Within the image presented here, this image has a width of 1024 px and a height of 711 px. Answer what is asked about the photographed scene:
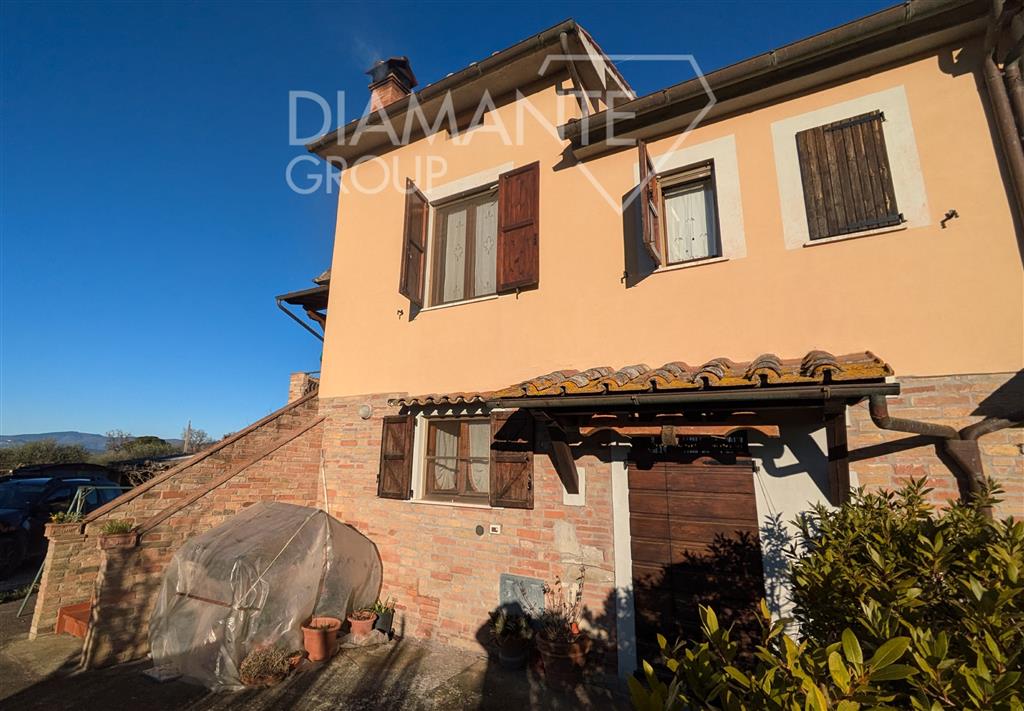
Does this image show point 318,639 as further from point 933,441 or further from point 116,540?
point 933,441

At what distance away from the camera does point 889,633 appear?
1.66 metres

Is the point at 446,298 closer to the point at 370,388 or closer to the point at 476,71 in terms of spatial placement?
the point at 370,388

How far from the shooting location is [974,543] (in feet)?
7.14

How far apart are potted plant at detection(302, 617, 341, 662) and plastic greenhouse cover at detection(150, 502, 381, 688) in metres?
0.11

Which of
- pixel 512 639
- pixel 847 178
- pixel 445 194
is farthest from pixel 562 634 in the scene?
pixel 445 194

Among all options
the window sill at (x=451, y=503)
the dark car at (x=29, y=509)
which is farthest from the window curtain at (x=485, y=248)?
the dark car at (x=29, y=509)

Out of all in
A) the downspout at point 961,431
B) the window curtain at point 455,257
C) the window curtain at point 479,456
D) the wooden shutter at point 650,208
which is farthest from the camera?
the window curtain at point 455,257

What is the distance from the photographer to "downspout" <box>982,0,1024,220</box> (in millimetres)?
3760

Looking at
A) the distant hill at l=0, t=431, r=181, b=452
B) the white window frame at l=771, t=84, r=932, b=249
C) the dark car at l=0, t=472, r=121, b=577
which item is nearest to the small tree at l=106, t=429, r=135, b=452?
the distant hill at l=0, t=431, r=181, b=452

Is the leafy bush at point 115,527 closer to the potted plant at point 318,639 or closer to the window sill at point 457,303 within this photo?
the potted plant at point 318,639

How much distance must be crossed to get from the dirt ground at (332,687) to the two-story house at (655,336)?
392mm

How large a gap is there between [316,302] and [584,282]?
6.67 metres

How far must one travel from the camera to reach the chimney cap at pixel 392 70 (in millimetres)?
8906

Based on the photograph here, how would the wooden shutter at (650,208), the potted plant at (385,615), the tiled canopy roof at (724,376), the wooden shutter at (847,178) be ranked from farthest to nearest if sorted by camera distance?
1. the potted plant at (385,615)
2. the wooden shutter at (650,208)
3. the wooden shutter at (847,178)
4. the tiled canopy roof at (724,376)
